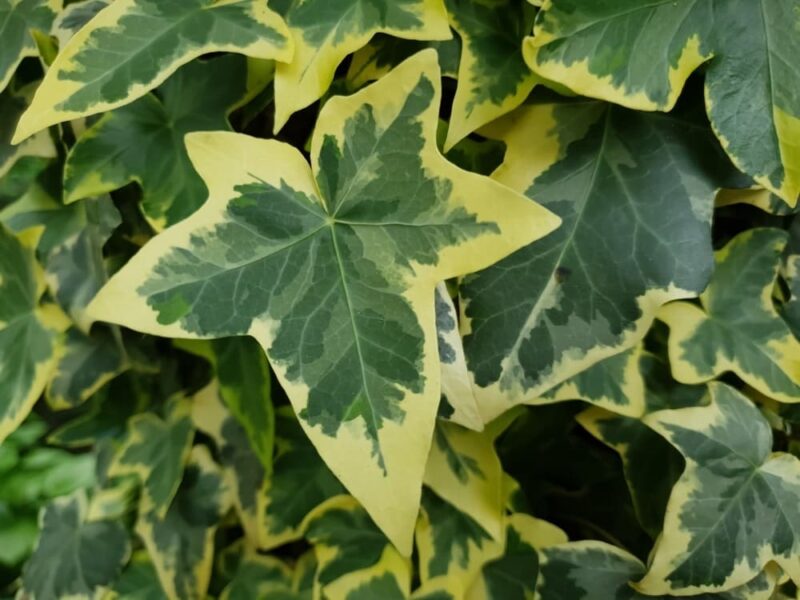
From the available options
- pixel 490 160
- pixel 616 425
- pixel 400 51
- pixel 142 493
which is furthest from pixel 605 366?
pixel 142 493

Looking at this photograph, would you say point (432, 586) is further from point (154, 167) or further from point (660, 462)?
point (154, 167)

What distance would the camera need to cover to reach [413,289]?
0.48 m

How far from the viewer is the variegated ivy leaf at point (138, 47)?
0.49 m

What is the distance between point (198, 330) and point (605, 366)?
0.32 meters

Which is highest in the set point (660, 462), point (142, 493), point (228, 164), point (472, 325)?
point (228, 164)

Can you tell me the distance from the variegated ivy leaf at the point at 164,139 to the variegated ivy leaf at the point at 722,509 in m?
0.40

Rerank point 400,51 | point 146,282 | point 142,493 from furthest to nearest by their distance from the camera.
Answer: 1. point 142,493
2. point 400,51
3. point 146,282

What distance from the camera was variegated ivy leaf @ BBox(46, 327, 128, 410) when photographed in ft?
2.34

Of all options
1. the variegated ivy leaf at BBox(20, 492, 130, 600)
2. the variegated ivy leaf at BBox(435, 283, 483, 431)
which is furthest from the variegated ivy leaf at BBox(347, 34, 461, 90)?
the variegated ivy leaf at BBox(20, 492, 130, 600)

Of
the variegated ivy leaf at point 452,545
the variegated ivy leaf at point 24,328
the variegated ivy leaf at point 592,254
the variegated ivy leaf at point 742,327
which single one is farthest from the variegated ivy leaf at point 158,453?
the variegated ivy leaf at point 742,327

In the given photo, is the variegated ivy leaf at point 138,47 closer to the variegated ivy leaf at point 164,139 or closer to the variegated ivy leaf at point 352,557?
the variegated ivy leaf at point 164,139

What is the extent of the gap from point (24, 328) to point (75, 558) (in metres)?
0.24

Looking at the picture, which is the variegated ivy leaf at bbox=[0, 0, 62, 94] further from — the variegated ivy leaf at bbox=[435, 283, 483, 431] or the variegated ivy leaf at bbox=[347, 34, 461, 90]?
the variegated ivy leaf at bbox=[435, 283, 483, 431]

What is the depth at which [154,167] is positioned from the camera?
0.60m
